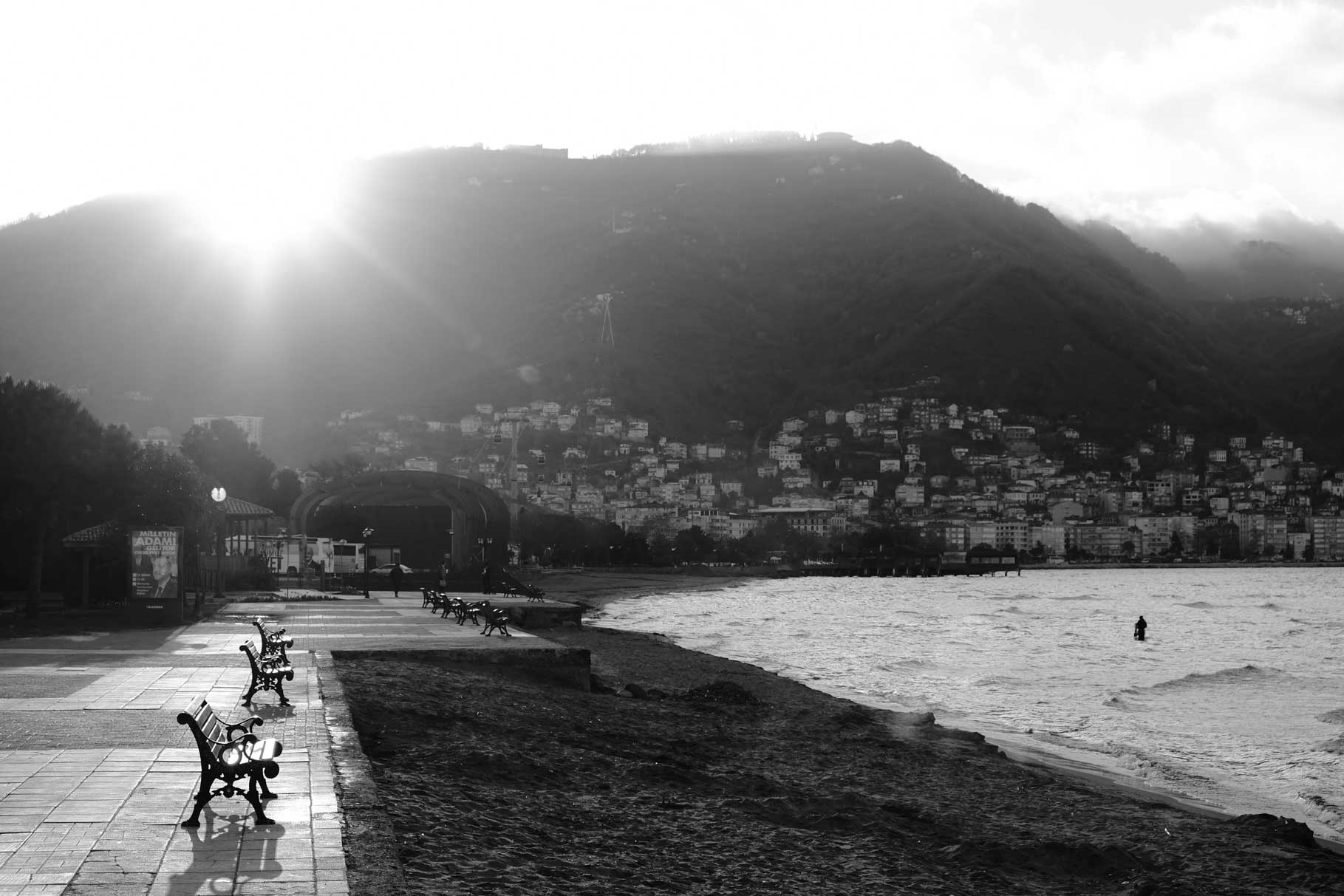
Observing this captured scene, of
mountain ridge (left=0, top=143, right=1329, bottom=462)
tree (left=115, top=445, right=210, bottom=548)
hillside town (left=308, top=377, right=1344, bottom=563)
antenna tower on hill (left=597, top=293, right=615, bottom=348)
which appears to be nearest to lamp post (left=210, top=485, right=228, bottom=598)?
tree (left=115, top=445, right=210, bottom=548)

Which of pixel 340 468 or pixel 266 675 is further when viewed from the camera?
pixel 340 468

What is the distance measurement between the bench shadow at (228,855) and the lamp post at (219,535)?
911 inches

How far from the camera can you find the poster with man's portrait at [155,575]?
19.5 meters

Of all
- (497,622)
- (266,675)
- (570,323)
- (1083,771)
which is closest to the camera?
(266,675)

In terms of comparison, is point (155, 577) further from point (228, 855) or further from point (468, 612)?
point (228, 855)

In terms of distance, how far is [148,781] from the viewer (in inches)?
298

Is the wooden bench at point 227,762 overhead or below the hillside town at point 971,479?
below

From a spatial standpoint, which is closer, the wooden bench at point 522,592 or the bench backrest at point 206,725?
the bench backrest at point 206,725

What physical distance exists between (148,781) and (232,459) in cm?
6220

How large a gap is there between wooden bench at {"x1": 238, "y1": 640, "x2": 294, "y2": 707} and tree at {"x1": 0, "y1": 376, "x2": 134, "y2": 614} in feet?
36.6

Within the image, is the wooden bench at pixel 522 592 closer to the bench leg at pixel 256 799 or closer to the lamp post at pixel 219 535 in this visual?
the lamp post at pixel 219 535

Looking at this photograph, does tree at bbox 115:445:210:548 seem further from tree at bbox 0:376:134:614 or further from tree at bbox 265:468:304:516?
tree at bbox 265:468:304:516

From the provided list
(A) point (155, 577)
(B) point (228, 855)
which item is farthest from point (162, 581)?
(B) point (228, 855)

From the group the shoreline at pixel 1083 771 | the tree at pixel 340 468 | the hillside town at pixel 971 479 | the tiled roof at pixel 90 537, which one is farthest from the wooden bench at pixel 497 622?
the hillside town at pixel 971 479
